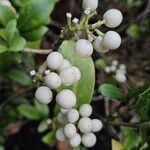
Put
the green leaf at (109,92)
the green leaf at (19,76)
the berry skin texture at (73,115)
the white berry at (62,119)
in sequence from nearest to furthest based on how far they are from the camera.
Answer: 1. the berry skin texture at (73,115)
2. the white berry at (62,119)
3. the green leaf at (109,92)
4. the green leaf at (19,76)

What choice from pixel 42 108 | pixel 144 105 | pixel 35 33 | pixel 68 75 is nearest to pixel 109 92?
pixel 144 105

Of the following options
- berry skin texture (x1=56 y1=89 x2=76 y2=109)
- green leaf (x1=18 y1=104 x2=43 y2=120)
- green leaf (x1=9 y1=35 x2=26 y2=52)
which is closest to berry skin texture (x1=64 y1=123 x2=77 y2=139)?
berry skin texture (x1=56 y1=89 x2=76 y2=109)

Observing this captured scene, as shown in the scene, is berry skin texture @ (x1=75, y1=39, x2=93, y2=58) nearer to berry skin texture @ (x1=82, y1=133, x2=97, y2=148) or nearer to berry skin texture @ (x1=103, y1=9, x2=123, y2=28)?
berry skin texture @ (x1=103, y1=9, x2=123, y2=28)

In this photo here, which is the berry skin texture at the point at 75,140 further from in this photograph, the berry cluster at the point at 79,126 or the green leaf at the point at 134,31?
the green leaf at the point at 134,31

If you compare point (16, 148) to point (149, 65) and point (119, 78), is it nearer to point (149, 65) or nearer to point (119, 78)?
point (119, 78)

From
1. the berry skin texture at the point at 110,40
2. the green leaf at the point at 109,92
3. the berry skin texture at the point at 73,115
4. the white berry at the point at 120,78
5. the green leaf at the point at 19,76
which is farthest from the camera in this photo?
the green leaf at the point at 19,76

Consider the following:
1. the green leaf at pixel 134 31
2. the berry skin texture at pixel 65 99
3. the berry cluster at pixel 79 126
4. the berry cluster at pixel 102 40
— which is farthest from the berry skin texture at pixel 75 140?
the green leaf at pixel 134 31

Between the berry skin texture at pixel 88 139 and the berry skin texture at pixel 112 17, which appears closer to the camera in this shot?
the berry skin texture at pixel 112 17
